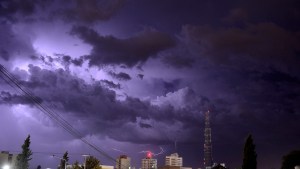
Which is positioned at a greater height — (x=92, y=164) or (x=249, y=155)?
(x=249, y=155)

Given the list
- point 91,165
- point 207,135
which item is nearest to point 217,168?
point 91,165

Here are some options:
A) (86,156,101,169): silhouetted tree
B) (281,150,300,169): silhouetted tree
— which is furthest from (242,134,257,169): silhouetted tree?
(281,150,300,169): silhouetted tree

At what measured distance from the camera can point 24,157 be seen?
7281 centimetres

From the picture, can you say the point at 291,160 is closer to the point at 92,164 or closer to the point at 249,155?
the point at 249,155

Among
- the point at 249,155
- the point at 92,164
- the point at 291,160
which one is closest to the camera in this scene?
the point at 249,155

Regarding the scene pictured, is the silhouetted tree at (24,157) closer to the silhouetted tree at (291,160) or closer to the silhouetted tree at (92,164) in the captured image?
the silhouetted tree at (92,164)

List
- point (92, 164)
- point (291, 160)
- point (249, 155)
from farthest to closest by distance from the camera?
point (291, 160) < point (92, 164) < point (249, 155)

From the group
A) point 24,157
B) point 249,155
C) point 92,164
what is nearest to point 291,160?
point 249,155

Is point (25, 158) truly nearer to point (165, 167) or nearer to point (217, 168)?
point (217, 168)

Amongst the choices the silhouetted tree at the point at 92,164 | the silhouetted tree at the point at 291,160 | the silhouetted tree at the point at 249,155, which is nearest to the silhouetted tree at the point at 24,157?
the silhouetted tree at the point at 92,164

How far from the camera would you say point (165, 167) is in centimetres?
17850

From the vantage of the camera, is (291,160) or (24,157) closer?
(24,157)

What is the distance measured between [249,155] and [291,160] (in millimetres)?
45070

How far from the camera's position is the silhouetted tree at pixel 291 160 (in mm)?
98250
